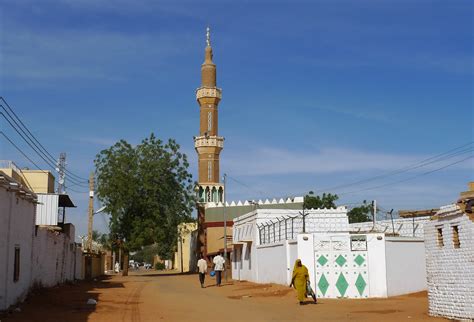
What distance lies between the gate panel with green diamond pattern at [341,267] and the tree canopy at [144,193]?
95.0 feet

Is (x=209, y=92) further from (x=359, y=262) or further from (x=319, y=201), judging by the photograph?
(x=359, y=262)

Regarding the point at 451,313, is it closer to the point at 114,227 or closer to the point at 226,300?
the point at 226,300

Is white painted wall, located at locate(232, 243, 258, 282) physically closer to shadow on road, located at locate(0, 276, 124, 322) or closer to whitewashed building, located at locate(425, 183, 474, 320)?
shadow on road, located at locate(0, 276, 124, 322)

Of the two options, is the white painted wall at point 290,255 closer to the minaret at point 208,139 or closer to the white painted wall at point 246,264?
the white painted wall at point 246,264

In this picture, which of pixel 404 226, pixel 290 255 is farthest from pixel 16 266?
pixel 404 226

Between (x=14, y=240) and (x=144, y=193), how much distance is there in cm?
3437

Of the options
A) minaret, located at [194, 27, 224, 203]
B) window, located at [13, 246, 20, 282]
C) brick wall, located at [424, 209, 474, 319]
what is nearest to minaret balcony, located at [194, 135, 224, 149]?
minaret, located at [194, 27, 224, 203]

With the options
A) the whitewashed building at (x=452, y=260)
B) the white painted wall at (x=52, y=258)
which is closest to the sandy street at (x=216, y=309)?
the whitewashed building at (x=452, y=260)

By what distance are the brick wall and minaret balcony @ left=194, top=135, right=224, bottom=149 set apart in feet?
170

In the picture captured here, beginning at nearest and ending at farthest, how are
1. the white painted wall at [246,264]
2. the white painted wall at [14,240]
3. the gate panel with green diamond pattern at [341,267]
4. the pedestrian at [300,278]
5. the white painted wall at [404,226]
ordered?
1. the white painted wall at [14,240]
2. the pedestrian at [300,278]
3. the gate panel with green diamond pattern at [341,267]
4. the white painted wall at [404,226]
5. the white painted wall at [246,264]

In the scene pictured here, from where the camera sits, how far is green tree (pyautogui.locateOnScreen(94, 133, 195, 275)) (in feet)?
165

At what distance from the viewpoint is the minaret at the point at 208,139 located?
2628 inches

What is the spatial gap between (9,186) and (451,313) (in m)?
11.7

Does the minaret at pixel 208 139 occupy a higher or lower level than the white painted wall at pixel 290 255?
higher
